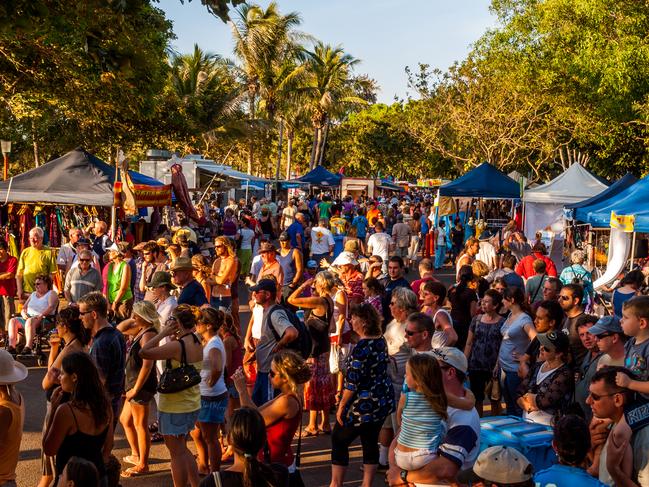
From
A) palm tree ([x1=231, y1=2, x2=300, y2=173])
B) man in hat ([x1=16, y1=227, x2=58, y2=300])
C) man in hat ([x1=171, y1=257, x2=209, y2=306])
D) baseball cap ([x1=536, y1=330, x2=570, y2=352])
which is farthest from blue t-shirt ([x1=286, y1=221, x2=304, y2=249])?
palm tree ([x1=231, y1=2, x2=300, y2=173])

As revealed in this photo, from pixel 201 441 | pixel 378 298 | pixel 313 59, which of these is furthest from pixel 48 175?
pixel 313 59

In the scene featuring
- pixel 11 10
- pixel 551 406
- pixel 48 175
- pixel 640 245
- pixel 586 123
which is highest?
pixel 586 123

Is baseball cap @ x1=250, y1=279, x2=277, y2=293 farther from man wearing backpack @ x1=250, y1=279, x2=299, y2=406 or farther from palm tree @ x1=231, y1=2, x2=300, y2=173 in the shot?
palm tree @ x1=231, y1=2, x2=300, y2=173

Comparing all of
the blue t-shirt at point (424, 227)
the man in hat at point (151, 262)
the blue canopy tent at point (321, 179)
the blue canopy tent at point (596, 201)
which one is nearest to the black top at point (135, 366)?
the man in hat at point (151, 262)

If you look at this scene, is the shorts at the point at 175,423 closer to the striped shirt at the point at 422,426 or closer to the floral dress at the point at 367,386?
the floral dress at the point at 367,386

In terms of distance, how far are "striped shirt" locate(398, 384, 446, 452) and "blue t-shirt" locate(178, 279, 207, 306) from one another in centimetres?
415

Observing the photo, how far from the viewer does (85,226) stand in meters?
16.5

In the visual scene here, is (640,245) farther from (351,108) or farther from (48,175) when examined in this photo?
(351,108)

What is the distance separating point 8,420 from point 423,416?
248 cm

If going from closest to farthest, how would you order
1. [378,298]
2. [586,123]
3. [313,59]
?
[378,298] → [586,123] → [313,59]

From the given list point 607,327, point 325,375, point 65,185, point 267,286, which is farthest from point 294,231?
point 607,327

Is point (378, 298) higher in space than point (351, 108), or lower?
lower

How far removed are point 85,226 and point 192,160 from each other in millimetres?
6837

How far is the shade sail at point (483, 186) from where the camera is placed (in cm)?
2161
